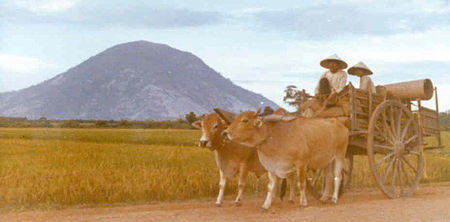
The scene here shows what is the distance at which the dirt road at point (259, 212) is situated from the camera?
22.0 feet

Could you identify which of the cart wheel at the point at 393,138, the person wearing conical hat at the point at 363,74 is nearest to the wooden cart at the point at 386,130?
the cart wheel at the point at 393,138

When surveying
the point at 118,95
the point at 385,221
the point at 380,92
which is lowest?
the point at 385,221

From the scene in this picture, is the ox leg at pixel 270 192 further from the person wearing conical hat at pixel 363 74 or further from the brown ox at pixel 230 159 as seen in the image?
the person wearing conical hat at pixel 363 74

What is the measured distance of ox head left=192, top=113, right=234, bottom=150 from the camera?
713cm

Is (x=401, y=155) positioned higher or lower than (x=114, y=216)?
higher

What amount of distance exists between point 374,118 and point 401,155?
4.42 feet

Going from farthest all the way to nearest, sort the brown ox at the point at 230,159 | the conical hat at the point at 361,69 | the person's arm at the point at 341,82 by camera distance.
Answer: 1. the conical hat at the point at 361,69
2. the person's arm at the point at 341,82
3. the brown ox at the point at 230,159

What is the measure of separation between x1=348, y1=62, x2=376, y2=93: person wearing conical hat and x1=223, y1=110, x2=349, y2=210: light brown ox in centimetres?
140

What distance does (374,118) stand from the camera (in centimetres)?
850

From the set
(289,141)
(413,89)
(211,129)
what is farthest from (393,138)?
(211,129)

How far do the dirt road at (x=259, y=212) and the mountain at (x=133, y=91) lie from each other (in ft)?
319

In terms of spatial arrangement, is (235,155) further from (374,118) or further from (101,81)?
(101,81)

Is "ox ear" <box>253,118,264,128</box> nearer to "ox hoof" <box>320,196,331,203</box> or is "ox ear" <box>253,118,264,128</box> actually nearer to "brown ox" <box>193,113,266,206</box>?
"brown ox" <box>193,113,266,206</box>

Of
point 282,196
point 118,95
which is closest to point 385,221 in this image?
point 282,196
